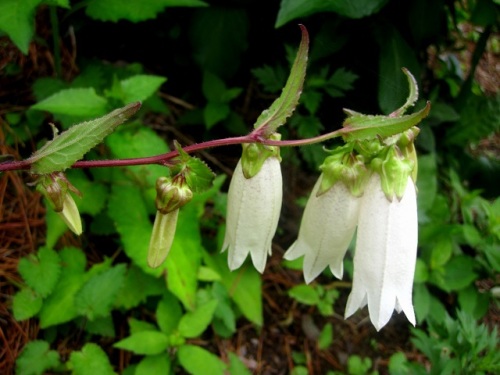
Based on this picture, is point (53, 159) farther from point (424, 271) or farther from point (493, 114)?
point (493, 114)

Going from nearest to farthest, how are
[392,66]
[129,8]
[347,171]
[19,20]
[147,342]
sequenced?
[347,171]
[19,20]
[147,342]
[129,8]
[392,66]

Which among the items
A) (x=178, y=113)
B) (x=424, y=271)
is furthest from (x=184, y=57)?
(x=424, y=271)

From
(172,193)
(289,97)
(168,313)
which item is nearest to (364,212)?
(289,97)

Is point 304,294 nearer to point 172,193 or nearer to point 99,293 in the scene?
point 99,293

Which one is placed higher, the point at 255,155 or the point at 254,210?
the point at 255,155

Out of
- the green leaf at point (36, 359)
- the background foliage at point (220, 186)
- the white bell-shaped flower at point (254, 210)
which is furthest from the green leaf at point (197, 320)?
the white bell-shaped flower at point (254, 210)

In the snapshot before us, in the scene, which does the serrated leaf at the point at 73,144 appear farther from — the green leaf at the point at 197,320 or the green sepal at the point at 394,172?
the green leaf at the point at 197,320
